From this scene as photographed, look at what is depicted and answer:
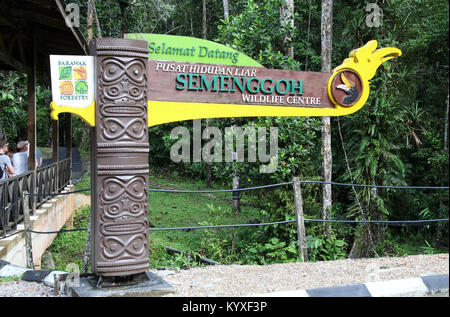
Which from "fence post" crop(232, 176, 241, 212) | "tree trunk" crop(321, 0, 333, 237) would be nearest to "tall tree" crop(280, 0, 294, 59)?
"tree trunk" crop(321, 0, 333, 237)

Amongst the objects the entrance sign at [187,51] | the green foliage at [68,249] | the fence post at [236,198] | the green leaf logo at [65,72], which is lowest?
the green foliage at [68,249]

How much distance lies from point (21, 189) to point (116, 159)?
4333 millimetres

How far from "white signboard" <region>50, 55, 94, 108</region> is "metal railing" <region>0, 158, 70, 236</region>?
10.5ft

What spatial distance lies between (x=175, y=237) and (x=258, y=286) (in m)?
7.94

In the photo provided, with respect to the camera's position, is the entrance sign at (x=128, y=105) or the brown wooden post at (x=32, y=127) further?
the brown wooden post at (x=32, y=127)

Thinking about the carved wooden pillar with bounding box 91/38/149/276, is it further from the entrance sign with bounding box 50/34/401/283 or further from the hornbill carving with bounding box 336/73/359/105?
the hornbill carving with bounding box 336/73/359/105

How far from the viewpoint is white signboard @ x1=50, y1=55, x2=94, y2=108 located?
410cm

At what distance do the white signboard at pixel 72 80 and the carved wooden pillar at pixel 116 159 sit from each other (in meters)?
0.10

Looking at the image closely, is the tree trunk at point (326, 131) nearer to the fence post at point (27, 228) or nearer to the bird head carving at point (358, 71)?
the bird head carving at point (358, 71)

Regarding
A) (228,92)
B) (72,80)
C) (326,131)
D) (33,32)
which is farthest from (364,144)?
(33,32)

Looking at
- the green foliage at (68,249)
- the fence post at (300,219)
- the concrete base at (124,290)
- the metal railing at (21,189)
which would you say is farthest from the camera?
the green foliage at (68,249)

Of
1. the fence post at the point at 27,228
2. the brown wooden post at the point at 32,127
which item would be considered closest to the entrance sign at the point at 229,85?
the fence post at the point at 27,228

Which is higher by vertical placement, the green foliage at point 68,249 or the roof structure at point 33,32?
the roof structure at point 33,32

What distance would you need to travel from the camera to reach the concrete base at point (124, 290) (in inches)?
154
